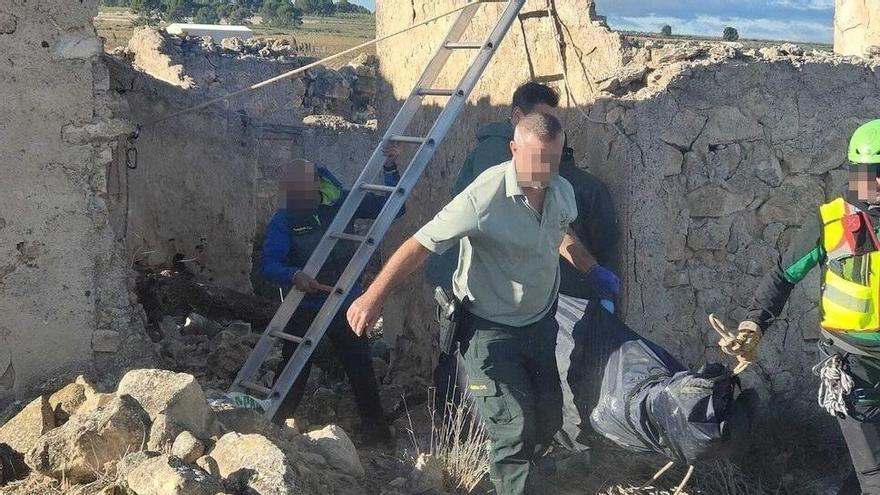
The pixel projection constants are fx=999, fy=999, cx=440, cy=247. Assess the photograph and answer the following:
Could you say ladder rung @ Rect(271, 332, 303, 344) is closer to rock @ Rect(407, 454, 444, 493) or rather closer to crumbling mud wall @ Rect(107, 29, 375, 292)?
rock @ Rect(407, 454, 444, 493)

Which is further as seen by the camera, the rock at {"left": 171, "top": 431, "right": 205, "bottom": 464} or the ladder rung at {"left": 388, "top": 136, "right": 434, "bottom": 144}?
the ladder rung at {"left": 388, "top": 136, "right": 434, "bottom": 144}

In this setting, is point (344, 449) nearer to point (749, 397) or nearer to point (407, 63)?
point (749, 397)

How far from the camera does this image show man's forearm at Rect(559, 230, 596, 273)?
422cm

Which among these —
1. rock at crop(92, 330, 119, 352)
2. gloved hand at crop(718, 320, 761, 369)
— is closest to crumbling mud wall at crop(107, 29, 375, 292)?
rock at crop(92, 330, 119, 352)

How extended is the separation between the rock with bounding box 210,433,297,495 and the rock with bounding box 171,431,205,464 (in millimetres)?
54

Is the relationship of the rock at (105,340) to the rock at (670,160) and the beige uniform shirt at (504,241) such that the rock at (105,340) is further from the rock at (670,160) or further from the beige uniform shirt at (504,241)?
the rock at (670,160)

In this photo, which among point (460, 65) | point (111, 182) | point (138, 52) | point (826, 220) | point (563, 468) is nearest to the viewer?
point (826, 220)

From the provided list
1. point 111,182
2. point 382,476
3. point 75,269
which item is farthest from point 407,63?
point 382,476

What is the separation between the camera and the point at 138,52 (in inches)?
472

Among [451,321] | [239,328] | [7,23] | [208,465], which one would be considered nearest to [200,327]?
[239,328]

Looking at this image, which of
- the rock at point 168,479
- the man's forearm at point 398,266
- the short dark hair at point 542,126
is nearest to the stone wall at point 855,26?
the short dark hair at point 542,126

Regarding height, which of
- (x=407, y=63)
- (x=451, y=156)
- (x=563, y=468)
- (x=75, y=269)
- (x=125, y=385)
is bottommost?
(x=563, y=468)

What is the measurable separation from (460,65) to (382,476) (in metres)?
2.66

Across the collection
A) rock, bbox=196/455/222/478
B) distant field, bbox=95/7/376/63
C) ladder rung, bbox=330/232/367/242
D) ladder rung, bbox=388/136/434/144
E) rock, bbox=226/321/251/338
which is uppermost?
distant field, bbox=95/7/376/63
